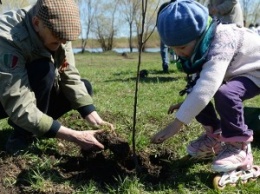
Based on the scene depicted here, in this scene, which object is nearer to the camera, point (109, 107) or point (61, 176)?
point (61, 176)

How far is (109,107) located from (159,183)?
195 centimetres

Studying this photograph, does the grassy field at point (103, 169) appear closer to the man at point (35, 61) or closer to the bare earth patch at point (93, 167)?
the bare earth patch at point (93, 167)

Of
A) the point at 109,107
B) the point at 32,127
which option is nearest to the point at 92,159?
the point at 32,127

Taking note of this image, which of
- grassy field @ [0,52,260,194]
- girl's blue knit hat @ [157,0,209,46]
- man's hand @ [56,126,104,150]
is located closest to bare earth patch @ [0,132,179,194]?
grassy field @ [0,52,260,194]

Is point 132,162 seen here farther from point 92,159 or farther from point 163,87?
point 163,87

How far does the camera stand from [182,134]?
3180 millimetres

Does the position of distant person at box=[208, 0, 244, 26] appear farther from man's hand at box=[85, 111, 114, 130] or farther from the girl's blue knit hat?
the girl's blue knit hat

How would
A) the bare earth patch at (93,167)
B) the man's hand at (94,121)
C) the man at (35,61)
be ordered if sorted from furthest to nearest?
1. the man's hand at (94,121)
2. the bare earth patch at (93,167)
3. the man at (35,61)

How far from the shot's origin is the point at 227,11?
5.53 m

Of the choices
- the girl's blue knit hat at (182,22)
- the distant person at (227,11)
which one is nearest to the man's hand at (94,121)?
the girl's blue knit hat at (182,22)

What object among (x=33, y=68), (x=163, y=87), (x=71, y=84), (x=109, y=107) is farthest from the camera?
(x=163, y=87)

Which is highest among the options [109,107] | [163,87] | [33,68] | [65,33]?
[65,33]

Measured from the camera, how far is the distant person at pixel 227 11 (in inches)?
215

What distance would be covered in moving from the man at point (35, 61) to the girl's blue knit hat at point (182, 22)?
1.76 feet
